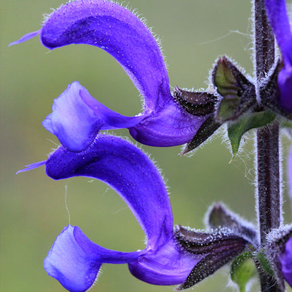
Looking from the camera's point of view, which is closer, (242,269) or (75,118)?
(75,118)

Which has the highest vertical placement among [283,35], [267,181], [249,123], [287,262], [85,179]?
[283,35]

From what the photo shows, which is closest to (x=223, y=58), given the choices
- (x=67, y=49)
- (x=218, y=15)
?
(x=67, y=49)

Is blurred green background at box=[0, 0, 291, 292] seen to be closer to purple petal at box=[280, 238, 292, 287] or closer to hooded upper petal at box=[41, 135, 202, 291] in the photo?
hooded upper petal at box=[41, 135, 202, 291]

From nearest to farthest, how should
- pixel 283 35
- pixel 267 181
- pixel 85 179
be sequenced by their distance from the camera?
pixel 283 35, pixel 267 181, pixel 85 179

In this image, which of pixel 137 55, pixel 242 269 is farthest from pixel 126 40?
pixel 242 269

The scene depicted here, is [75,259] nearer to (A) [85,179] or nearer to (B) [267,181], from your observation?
(B) [267,181]

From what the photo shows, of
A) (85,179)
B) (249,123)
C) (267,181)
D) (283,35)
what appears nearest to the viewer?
(283,35)

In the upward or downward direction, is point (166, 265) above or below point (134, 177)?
below

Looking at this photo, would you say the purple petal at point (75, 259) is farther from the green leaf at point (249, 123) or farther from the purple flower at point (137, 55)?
the green leaf at point (249, 123)

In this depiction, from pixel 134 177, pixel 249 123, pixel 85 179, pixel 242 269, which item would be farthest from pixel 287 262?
pixel 85 179
